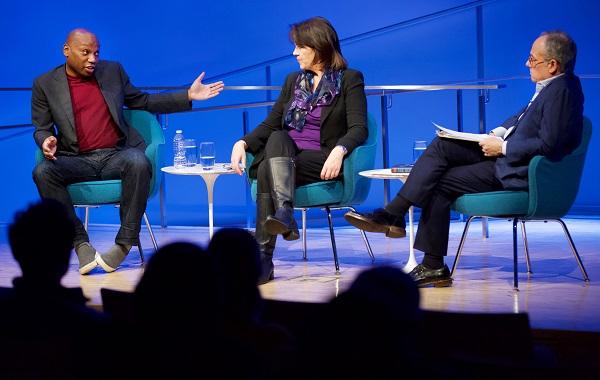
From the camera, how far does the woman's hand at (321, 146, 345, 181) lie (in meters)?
3.98

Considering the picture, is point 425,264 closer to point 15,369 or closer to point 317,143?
point 317,143

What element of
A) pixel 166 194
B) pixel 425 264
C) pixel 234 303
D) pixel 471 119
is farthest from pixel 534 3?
pixel 234 303

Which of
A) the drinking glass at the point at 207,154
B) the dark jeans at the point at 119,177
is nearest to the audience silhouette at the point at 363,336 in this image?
the dark jeans at the point at 119,177

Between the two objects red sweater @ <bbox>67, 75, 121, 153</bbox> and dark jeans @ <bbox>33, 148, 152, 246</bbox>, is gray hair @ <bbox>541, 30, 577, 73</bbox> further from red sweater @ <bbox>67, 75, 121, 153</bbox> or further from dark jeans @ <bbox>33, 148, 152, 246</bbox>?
red sweater @ <bbox>67, 75, 121, 153</bbox>

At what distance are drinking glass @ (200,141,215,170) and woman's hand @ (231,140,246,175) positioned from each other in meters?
0.56

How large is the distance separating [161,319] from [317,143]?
2925 millimetres

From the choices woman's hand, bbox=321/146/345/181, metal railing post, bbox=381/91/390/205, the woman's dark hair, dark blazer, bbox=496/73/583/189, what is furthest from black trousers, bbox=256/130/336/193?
metal railing post, bbox=381/91/390/205

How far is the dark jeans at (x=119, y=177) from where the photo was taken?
4.31 m

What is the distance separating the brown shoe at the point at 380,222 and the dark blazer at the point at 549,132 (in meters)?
0.45

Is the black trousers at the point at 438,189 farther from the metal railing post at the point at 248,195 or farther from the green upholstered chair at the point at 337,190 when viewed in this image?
the metal railing post at the point at 248,195

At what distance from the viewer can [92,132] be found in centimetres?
454

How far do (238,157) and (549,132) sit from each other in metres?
1.42

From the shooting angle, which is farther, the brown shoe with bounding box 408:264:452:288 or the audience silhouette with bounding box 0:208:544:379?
the brown shoe with bounding box 408:264:452:288

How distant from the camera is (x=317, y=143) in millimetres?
4219
